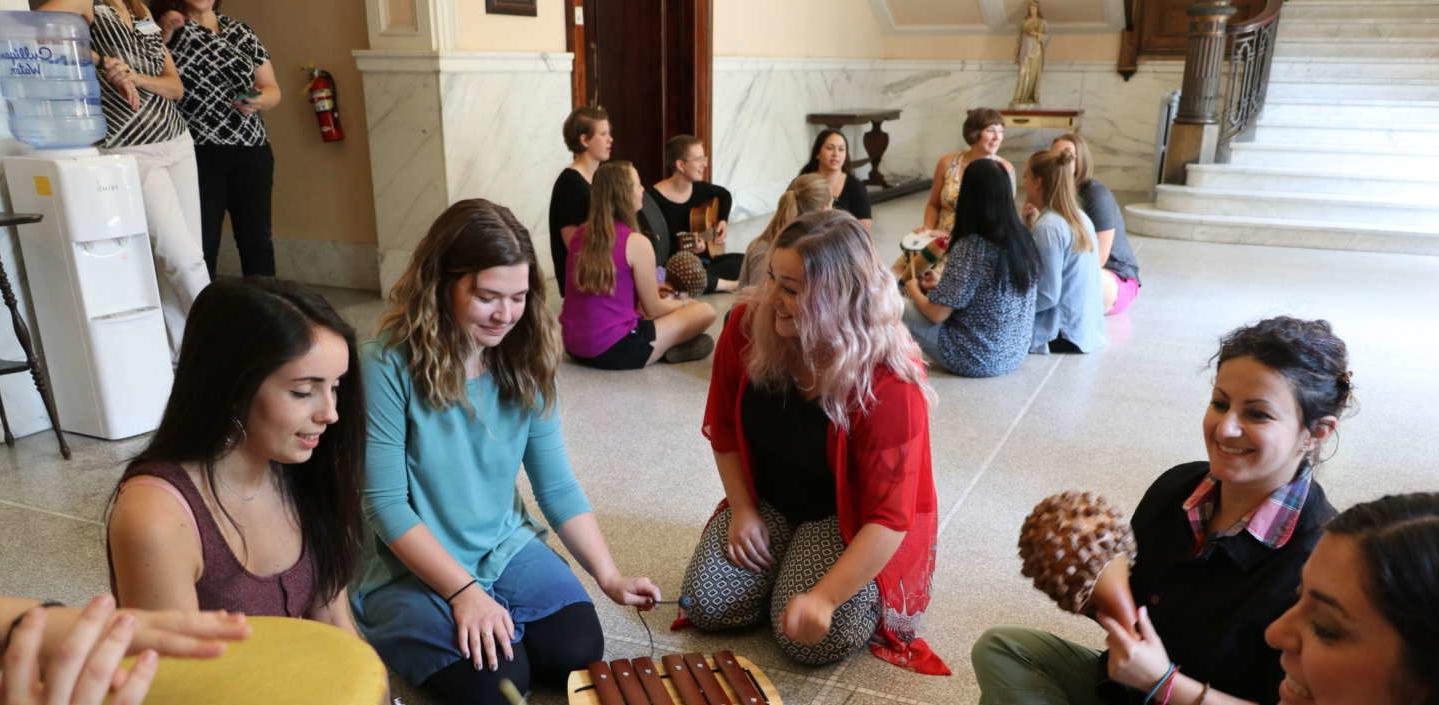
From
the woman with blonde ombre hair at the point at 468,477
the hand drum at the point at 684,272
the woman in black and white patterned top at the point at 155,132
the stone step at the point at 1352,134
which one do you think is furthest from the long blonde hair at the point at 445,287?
the stone step at the point at 1352,134

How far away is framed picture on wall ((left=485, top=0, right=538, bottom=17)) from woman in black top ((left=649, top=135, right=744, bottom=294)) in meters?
1.13

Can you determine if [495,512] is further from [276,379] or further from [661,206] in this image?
[661,206]

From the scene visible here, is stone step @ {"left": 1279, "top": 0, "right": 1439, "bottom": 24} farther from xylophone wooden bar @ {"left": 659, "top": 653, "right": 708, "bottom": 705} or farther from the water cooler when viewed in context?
xylophone wooden bar @ {"left": 659, "top": 653, "right": 708, "bottom": 705}

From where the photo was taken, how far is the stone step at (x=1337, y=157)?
798 cm

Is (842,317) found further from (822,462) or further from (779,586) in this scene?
(779,586)

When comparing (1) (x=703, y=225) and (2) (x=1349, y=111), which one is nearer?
(1) (x=703, y=225)

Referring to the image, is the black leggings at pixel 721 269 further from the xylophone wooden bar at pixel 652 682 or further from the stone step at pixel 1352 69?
the stone step at pixel 1352 69

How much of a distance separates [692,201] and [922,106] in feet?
19.7

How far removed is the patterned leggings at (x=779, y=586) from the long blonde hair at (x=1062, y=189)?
8.77 ft

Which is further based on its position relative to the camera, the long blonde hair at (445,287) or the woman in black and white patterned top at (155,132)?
the woman in black and white patterned top at (155,132)

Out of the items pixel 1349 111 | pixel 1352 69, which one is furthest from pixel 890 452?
pixel 1352 69

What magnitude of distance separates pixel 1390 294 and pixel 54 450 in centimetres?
670

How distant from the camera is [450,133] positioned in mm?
5566

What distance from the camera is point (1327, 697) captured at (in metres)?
1.03
